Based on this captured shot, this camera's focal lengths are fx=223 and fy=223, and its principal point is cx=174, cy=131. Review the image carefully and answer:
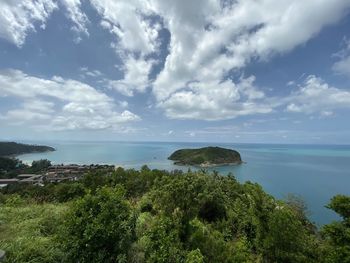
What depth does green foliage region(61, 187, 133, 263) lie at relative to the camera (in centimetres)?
562

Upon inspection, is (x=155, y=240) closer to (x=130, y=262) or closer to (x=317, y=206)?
(x=130, y=262)

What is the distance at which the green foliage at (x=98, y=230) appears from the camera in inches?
221

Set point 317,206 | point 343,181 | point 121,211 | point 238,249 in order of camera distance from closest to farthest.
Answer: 1. point 121,211
2. point 238,249
3. point 317,206
4. point 343,181

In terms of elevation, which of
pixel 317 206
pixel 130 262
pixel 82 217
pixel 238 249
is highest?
pixel 82 217

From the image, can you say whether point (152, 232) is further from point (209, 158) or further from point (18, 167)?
point (209, 158)

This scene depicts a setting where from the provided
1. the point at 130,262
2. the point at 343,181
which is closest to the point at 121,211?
the point at 130,262

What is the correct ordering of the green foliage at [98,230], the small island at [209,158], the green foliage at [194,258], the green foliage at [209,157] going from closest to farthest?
1. the green foliage at [98,230]
2. the green foliage at [194,258]
3. the small island at [209,158]
4. the green foliage at [209,157]

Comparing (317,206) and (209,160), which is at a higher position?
(209,160)

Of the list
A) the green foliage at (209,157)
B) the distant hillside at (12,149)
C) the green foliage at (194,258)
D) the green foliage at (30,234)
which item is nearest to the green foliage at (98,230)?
the green foliage at (30,234)

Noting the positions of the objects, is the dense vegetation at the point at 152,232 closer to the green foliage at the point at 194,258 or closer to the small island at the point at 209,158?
the green foliage at the point at 194,258

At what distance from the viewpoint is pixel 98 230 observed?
18.5 ft

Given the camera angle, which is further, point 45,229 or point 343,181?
point 343,181

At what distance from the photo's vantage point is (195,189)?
37.0 feet

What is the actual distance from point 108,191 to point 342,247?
359 inches
